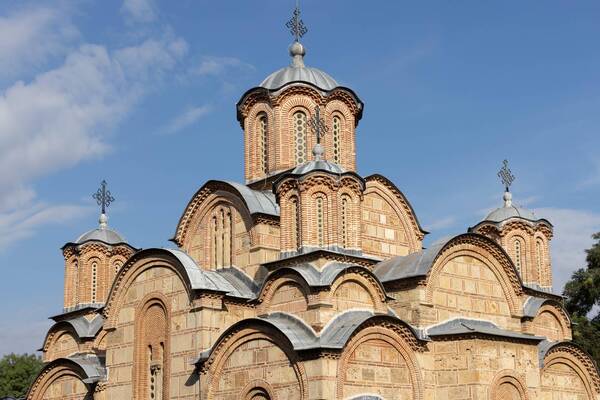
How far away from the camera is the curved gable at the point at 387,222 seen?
20.7 metres

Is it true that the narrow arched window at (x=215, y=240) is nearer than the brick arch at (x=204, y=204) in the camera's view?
No

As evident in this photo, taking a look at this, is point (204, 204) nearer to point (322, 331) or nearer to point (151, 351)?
point (151, 351)

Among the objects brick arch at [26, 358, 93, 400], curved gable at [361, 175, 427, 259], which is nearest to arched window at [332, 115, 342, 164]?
curved gable at [361, 175, 427, 259]

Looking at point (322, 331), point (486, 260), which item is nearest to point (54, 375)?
point (322, 331)

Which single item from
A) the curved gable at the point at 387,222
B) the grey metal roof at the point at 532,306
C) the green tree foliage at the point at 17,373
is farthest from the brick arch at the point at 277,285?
the green tree foliage at the point at 17,373

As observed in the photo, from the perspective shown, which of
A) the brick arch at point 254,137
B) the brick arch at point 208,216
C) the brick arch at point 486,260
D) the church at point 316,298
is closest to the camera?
the church at point 316,298

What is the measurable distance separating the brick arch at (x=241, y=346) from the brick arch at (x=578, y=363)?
6.73 metres

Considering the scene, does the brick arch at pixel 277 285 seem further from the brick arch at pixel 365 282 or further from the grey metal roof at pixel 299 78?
the grey metal roof at pixel 299 78

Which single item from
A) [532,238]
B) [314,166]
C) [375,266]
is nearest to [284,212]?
[314,166]

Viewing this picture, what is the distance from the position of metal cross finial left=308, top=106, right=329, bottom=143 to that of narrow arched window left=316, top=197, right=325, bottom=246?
8.66 ft

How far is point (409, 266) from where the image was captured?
60.3ft

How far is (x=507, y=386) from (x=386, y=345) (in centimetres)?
276

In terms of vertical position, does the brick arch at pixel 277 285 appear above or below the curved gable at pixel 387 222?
below

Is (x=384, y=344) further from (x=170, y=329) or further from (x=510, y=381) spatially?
(x=170, y=329)
